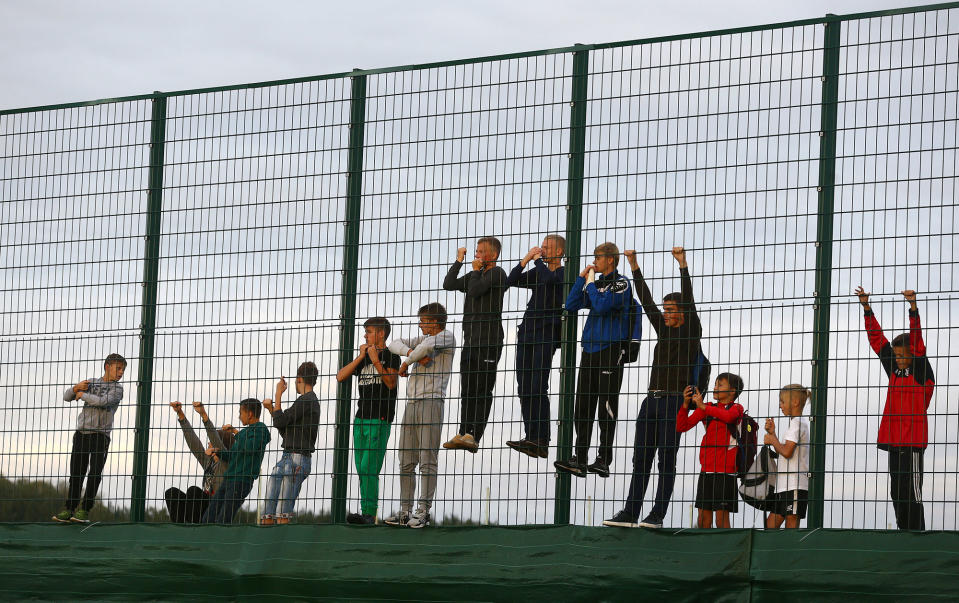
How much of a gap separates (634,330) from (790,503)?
1343 millimetres

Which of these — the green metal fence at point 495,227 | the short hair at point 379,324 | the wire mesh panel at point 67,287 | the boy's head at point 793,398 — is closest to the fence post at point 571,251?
the green metal fence at point 495,227

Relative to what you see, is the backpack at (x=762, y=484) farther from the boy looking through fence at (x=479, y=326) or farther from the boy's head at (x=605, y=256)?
the boy looking through fence at (x=479, y=326)

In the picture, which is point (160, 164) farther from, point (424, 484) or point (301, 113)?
point (424, 484)

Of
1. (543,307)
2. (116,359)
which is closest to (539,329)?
(543,307)

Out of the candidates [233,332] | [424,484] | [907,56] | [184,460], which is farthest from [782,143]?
[184,460]

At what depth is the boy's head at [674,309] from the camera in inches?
297

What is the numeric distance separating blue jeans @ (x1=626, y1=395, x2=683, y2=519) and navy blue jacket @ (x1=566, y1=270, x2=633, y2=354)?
18.3 inches

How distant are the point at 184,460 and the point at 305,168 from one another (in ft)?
7.02

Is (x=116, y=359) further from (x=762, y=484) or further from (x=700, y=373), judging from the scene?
(x=762, y=484)

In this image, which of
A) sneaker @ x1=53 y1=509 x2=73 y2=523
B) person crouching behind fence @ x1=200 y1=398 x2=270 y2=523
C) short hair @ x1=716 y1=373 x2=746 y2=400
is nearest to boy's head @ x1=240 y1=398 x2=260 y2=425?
person crouching behind fence @ x1=200 y1=398 x2=270 y2=523

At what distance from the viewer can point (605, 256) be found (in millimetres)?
7898

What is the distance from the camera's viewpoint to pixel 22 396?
9.38 m

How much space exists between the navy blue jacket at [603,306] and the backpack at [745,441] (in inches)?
33.4

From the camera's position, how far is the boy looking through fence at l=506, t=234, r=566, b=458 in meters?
7.95
